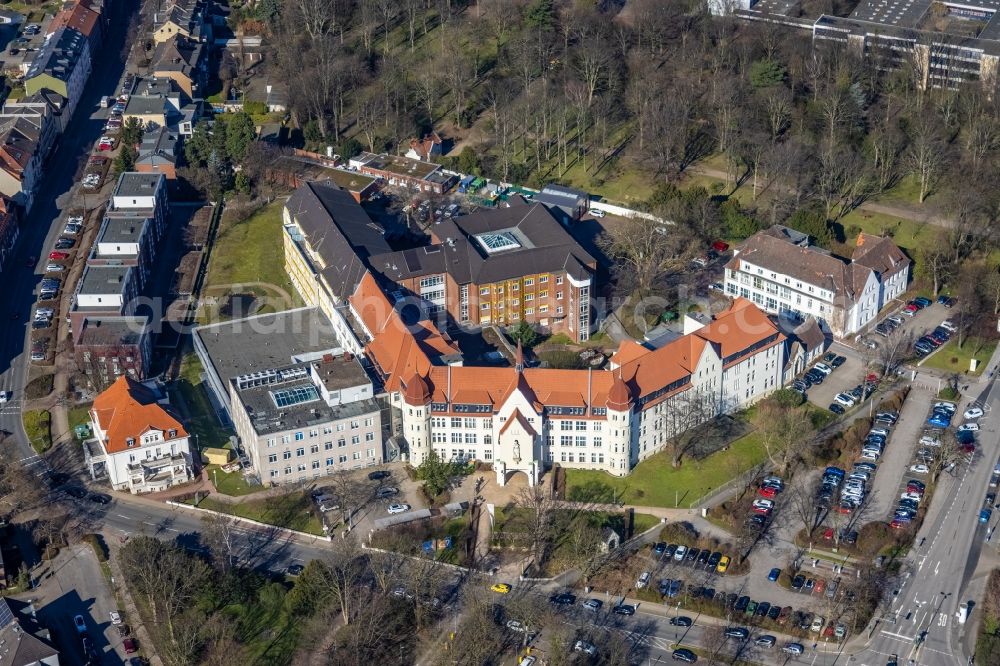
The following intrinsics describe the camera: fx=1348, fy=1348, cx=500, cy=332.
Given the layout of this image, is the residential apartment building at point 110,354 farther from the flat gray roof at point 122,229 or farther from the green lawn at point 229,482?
the green lawn at point 229,482

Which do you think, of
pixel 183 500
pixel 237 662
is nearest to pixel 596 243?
pixel 183 500

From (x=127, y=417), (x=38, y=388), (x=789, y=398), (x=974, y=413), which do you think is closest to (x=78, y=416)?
(x=38, y=388)

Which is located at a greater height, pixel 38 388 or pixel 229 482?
pixel 38 388

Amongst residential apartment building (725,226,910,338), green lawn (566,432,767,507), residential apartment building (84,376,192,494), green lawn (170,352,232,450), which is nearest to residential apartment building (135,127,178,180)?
green lawn (170,352,232,450)

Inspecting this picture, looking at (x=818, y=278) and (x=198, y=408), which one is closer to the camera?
(x=198, y=408)

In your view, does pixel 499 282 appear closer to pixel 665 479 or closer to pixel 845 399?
pixel 665 479
